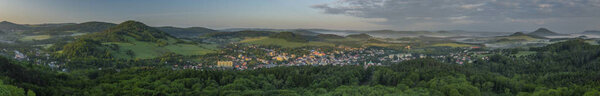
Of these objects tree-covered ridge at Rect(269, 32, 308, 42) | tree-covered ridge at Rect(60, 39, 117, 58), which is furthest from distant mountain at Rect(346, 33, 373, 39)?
tree-covered ridge at Rect(60, 39, 117, 58)

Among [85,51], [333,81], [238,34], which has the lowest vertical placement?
[333,81]

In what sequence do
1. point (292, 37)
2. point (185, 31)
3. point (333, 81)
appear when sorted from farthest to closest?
point (185, 31), point (292, 37), point (333, 81)

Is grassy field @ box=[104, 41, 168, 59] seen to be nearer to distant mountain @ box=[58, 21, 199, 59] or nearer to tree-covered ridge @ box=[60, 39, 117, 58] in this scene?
distant mountain @ box=[58, 21, 199, 59]

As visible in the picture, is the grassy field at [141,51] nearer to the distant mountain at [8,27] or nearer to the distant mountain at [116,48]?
the distant mountain at [116,48]

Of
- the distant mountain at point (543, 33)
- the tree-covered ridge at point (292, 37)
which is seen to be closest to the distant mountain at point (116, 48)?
the tree-covered ridge at point (292, 37)

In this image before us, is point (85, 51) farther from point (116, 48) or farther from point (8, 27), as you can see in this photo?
point (8, 27)

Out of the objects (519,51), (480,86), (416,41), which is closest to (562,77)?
(480,86)

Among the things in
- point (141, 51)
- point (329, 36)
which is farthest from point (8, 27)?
point (329, 36)

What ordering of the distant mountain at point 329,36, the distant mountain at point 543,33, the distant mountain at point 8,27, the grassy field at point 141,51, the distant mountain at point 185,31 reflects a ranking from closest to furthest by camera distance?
the grassy field at point 141,51 → the distant mountain at point 8,27 → the distant mountain at point 543,33 → the distant mountain at point 329,36 → the distant mountain at point 185,31

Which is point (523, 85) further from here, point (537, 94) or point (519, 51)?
point (519, 51)
